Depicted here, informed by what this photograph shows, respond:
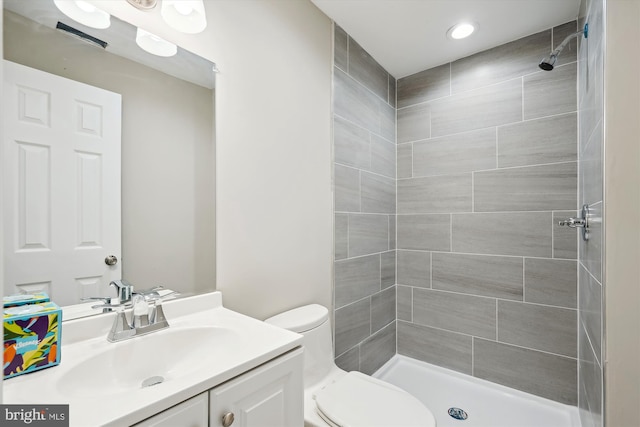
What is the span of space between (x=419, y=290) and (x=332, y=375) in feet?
3.53

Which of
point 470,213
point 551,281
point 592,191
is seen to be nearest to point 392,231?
point 470,213

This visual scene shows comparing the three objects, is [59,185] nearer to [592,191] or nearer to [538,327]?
[592,191]

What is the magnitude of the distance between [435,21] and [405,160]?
94 cm

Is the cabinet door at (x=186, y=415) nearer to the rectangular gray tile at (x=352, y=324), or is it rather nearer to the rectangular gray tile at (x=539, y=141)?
the rectangular gray tile at (x=352, y=324)

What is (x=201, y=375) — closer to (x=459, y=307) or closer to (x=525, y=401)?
(x=459, y=307)

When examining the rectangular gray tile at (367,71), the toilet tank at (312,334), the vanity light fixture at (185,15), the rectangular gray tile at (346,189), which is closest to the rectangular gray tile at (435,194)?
the rectangular gray tile at (346,189)

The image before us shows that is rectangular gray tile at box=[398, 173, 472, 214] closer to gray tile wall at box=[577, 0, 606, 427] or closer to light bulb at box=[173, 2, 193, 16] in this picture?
gray tile wall at box=[577, 0, 606, 427]

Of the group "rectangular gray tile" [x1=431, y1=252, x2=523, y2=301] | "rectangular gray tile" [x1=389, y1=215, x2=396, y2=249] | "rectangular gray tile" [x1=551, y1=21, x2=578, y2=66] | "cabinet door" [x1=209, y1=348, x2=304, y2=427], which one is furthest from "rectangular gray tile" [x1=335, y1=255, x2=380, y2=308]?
"rectangular gray tile" [x1=551, y1=21, x2=578, y2=66]

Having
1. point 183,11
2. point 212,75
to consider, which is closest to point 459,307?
point 212,75

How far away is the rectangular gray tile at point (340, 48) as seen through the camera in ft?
6.14

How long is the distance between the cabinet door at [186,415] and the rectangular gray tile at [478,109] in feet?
7.20

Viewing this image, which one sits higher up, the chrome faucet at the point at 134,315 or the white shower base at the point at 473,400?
the chrome faucet at the point at 134,315

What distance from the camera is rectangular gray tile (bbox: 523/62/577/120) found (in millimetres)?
1821

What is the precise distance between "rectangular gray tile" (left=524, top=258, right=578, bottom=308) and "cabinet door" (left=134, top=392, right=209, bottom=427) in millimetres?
1997
